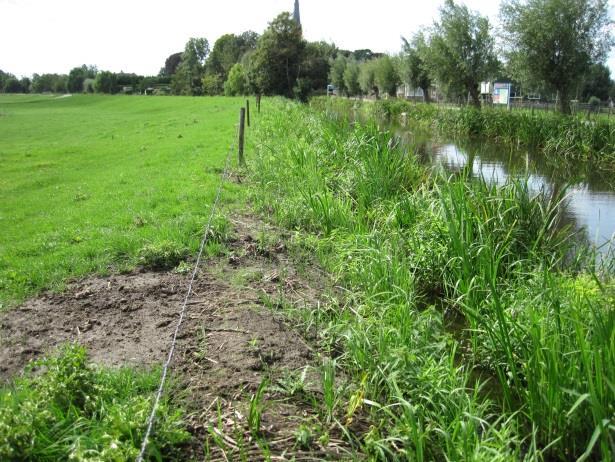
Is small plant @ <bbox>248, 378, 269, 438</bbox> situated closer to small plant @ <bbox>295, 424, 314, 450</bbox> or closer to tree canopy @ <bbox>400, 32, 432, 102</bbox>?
small plant @ <bbox>295, 424, 314, 450</bbox>

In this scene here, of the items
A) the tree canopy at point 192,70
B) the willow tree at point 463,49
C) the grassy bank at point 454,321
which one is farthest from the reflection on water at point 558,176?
the tree canopy at point 192,70

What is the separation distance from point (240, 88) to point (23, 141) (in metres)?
54.9

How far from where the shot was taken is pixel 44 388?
3363 millimetres

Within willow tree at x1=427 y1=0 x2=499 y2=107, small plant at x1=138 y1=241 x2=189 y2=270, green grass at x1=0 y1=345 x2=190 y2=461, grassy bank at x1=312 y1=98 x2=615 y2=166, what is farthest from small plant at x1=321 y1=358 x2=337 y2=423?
willow tree at x1=427 y1=0 x2=499 y2=107

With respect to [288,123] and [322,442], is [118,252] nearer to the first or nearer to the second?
[322,442]

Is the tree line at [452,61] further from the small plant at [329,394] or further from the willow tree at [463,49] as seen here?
the small plant at [329,394]

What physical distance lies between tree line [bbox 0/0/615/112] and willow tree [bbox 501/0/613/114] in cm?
4

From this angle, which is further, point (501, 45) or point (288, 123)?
point (501, 45)

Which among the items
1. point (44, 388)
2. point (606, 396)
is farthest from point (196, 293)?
point (606, 396)

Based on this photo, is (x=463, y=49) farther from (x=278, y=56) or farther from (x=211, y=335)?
(x=211, y=335)

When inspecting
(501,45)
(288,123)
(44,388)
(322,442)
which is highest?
(501,45)

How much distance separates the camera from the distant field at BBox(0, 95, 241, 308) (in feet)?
21.0

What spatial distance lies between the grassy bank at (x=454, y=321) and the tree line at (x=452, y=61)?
1738cm

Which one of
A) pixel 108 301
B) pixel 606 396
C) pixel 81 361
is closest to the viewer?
pixel 606 396
